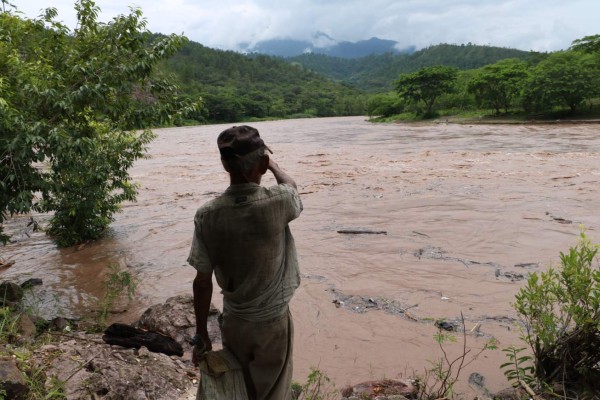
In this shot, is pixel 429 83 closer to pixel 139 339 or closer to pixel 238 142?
pixel 139 339

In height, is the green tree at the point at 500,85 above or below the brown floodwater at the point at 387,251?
above

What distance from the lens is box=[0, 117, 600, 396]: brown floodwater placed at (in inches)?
199

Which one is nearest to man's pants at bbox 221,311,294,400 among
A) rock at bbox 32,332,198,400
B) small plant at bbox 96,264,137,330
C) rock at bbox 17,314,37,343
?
rock at bbox 32,332,198,400

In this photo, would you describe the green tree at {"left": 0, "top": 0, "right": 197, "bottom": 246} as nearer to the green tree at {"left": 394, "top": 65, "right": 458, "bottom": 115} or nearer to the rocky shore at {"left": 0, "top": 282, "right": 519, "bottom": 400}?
the rocky shore at {"left": 0, "top": 282, "right": 519, "bottom": 400}

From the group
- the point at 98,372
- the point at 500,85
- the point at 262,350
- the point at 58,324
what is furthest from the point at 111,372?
the point at 500,85

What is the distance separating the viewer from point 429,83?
49.5 m

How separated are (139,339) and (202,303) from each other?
2.22 m

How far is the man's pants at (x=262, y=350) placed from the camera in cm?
220

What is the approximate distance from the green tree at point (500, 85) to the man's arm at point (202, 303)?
41616mm

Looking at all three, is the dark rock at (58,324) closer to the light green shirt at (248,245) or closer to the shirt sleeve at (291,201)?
the light green shirt at (248,245)

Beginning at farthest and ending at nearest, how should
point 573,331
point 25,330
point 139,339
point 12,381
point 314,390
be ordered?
1. point 25,330
2. point 139,339
3. point 314,390
4. point 573,331
5. point 12,381

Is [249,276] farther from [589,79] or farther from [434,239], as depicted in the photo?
[589,79]

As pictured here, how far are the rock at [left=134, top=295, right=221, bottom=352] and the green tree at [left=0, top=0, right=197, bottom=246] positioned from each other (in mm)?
1764

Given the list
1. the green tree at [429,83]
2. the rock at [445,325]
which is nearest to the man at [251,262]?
the rock at [445,325]
